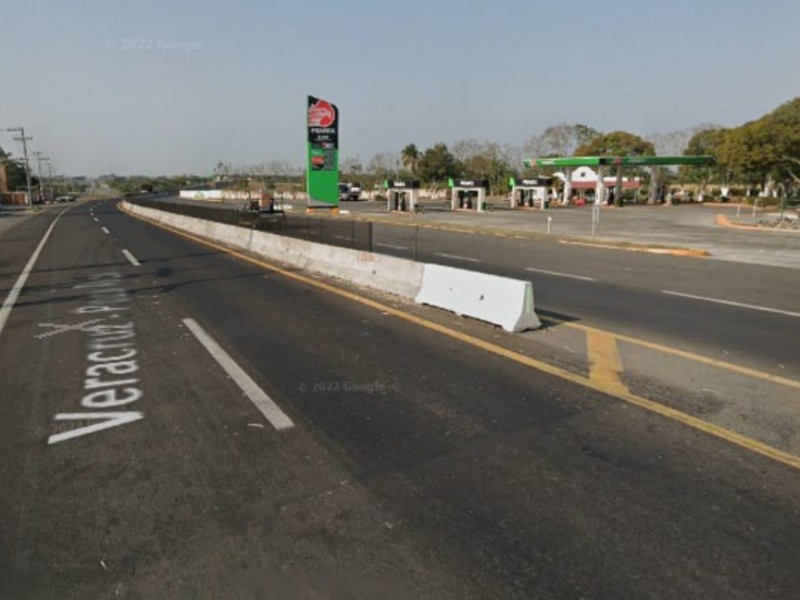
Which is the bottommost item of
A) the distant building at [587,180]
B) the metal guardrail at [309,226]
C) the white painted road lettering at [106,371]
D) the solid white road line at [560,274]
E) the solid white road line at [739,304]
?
the solid white road line at [560,274]

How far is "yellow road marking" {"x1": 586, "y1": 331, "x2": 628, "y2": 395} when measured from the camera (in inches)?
246

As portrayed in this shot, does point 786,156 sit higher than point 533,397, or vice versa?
point 786,156

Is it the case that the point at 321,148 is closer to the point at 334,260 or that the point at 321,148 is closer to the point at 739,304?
the point at 334,260

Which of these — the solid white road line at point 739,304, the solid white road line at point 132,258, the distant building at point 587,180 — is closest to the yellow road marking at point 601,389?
the solid white road line at point 739,304

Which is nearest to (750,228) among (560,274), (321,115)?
(560,274)

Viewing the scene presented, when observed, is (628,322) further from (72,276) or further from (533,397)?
(72,276)

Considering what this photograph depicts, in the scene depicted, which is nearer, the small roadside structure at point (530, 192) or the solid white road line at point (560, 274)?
the solid white road line at point (560, 274)

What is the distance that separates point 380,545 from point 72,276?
14135mm

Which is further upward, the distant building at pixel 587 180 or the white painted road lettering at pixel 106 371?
the distant building at pixel 587 180

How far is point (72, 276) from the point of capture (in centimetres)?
1469

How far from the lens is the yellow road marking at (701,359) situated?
21.1 feet

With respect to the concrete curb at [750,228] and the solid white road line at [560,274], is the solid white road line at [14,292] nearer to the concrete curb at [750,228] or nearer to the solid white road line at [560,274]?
the solid white road line at [560,274]

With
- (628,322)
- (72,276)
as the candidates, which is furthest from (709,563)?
(72,276)

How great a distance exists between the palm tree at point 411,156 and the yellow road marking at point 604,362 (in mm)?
111579
